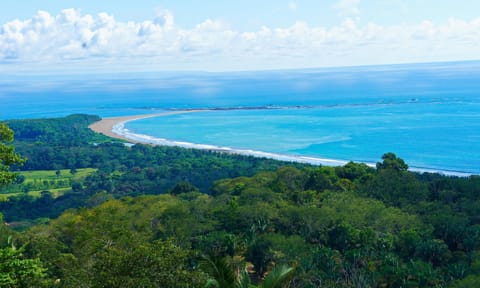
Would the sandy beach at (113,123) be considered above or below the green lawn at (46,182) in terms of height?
above

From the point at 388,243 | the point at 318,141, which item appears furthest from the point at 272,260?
the point at 318,141

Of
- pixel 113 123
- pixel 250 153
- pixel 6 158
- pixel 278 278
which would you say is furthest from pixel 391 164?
pixel 113 123

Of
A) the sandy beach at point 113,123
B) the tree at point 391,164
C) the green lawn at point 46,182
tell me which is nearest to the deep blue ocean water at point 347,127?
the sandy beach at point 113,123

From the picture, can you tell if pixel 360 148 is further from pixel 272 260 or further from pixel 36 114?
pixel 36 114

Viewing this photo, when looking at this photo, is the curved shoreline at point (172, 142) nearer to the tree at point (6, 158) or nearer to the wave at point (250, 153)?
the wave at point (250, 153)

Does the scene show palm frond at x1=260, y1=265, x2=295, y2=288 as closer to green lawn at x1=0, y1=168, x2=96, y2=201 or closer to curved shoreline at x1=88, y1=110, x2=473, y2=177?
curved shoreline at x1=88, y1=110, x2=473, y2=177

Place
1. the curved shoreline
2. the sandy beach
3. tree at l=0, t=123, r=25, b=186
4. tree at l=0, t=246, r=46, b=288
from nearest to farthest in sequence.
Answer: tree at l=0, t=246, r=46, b=288 → tree at l=0, t=123, r=25, b=186 → the curved shoreline → the sandy beach

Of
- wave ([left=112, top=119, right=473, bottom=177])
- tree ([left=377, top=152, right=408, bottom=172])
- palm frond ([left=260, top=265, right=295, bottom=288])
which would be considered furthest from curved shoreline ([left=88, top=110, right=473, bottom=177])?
palm frond ([left=260, top=265, right=295, bottom=288])

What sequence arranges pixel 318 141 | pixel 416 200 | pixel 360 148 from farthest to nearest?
pixel 318 141, pixel 360 148, pixel 416 200
